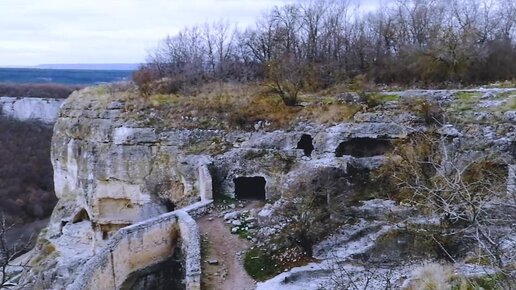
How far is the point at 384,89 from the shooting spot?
63.4ft

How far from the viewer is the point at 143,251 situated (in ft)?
42.1

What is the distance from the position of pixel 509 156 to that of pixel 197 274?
861 centimetres

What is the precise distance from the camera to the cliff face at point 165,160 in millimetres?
15891

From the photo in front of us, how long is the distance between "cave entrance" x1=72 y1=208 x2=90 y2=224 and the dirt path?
345 inches

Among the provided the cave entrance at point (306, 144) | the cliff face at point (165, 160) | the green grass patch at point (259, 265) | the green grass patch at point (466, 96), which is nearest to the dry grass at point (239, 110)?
the cliff face at point (165, 160)

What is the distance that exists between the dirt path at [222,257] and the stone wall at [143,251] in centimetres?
32

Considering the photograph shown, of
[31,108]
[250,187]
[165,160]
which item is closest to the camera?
[250,187]

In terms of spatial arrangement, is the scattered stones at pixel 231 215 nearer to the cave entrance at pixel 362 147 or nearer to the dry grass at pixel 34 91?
the cave entrance at pixel 362 147

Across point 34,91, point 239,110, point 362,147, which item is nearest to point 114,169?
point 239,110

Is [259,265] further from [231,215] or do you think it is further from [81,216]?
[81,216]

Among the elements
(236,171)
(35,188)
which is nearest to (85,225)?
(236,171)

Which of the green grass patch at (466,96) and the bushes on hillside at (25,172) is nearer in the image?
the green grass patch at (466,96)

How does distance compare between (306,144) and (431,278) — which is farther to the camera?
(306,144)

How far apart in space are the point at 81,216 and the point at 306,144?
9.97 m
